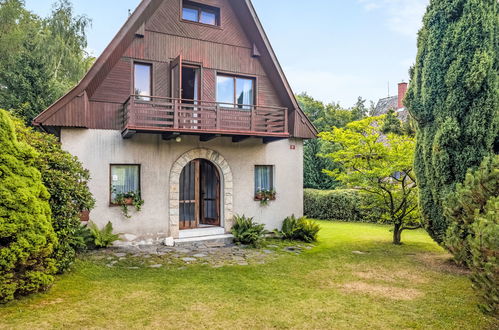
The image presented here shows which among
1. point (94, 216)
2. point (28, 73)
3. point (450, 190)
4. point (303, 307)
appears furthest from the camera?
point (28, 73)

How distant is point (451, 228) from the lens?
25.2ft

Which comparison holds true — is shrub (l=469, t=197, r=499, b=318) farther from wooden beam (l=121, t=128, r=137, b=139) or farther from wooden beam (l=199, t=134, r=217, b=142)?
wooden beam (l=121, t=128, r=137, b=139)

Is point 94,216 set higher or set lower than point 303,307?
higher

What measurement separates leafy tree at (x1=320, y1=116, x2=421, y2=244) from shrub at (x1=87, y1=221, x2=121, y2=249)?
25.5 feet

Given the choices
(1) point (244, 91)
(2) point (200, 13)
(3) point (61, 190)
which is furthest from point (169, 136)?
(2) point (200, 13)

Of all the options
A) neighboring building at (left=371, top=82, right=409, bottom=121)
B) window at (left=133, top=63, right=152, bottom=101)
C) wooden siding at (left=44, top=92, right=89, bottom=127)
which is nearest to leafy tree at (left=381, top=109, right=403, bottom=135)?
window at (left=133, top=63, right=152, bottom=101)

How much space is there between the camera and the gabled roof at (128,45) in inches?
400

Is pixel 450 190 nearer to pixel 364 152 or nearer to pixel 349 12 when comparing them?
pixel 364 152

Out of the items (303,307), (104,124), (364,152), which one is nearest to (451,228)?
(303,307)

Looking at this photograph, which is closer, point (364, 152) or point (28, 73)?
point (364, 152)

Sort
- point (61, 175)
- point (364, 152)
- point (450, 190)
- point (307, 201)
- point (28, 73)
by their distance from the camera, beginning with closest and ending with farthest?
point (61, 175), point (450, 190), point (364, 152), point (28, 73), point (307, 201)

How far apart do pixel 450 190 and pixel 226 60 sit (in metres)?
8.16

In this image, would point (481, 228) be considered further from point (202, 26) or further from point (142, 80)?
point (202, 26)

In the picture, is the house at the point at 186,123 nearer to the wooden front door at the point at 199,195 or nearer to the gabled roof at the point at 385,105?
the wooden front door at the point at 199,195
